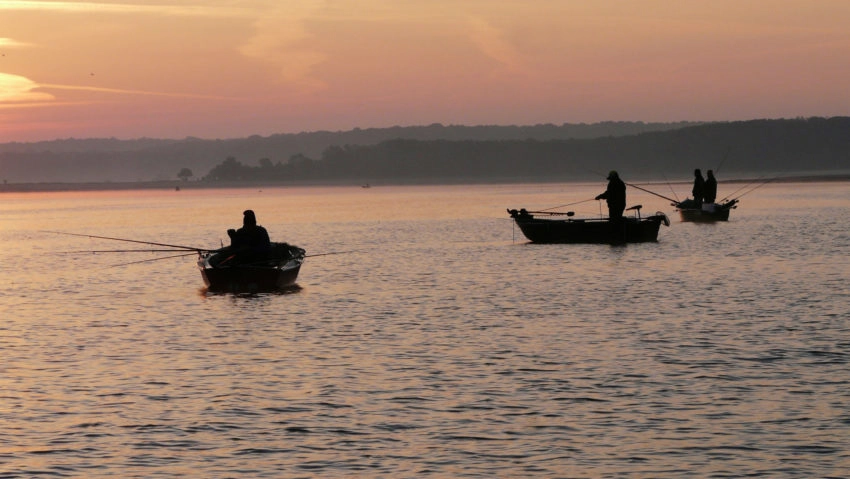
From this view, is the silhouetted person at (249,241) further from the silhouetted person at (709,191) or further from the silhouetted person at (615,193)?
the silhouetted person at (709,191)

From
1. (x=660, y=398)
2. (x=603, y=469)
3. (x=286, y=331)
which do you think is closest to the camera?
(x=603, y=469)

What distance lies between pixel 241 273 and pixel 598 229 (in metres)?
20.9

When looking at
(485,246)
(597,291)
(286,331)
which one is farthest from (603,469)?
(485,246)

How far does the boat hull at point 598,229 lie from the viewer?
51.1 meters

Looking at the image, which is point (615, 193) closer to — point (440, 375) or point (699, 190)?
point (699, 190)

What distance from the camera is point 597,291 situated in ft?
108

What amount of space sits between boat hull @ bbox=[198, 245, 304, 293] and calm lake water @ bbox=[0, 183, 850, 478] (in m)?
0.38

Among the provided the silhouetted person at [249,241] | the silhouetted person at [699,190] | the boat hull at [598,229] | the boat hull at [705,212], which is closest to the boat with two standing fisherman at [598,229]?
the boat hull at [598,229]

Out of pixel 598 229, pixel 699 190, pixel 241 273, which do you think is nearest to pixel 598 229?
pixel 598 229

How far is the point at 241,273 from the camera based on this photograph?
109 feet

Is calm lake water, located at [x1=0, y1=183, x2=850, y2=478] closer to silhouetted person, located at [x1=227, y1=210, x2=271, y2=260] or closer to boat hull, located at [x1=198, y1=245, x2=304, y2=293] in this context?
boat hull, located at [x1=198, y1=245, x2=304, y2=293]

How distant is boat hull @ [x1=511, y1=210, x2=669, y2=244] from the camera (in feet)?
168

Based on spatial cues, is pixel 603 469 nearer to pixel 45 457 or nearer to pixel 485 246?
pixel 45 457

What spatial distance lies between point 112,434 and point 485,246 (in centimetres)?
4192
